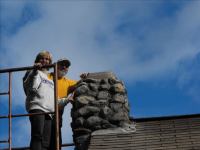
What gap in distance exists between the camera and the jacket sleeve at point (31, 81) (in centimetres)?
824

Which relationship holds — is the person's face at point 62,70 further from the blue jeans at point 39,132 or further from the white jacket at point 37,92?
Result: the blue jeans at point 39,132

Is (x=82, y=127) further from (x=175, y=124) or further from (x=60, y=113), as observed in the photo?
(x=175, y=124)

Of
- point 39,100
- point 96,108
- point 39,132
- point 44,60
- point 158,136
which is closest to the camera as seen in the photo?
point 39,132

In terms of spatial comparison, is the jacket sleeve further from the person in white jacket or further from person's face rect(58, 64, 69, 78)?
person's face rect(58, 64, 69, 78)

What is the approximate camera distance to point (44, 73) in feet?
27.9

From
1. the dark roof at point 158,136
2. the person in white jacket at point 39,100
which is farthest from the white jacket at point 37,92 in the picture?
the dark roof at point 158,136

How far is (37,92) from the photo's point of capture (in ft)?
27.2

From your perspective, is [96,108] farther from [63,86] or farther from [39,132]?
[39,132]

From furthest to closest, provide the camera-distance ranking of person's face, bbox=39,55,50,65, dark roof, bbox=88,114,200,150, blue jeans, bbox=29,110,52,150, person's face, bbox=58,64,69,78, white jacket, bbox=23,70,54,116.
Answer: person's face, bbox=58,64,69,78, dark roof, bbox=88,114,200,150, person's face, bbox=39,55,50,65, white jacket, bbox=23,70,54,116, blue jeans, bbox=29,110,52,150

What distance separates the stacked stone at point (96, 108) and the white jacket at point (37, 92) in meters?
0.71

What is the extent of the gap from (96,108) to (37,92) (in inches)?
40.6

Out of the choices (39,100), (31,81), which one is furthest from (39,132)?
(31,81)

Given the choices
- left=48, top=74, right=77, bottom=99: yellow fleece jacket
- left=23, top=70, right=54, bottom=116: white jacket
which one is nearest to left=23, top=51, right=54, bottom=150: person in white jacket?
left=23, top=70, right=54, bottom=116: white jacket

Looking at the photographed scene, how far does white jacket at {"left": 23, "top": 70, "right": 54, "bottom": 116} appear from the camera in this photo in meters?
8.23
